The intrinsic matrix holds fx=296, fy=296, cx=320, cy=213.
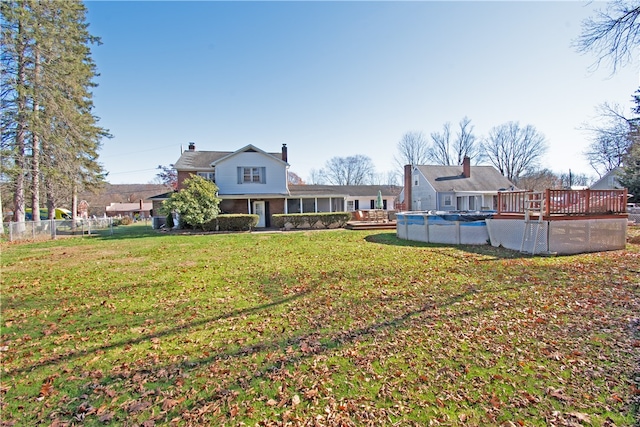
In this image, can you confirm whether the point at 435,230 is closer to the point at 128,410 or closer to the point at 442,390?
the point at 442,390

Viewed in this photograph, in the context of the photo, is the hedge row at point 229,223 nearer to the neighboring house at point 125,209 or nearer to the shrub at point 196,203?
the shrub at point 196,203

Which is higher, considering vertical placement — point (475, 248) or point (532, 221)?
point (532, 221)

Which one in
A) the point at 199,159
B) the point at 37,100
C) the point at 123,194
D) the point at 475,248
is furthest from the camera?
the point at 123,194

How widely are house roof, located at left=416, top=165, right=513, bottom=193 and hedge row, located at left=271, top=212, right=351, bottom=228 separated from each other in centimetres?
1633

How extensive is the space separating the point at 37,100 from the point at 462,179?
1515 inches

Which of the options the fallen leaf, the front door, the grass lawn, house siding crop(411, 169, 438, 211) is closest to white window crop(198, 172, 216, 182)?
the front door

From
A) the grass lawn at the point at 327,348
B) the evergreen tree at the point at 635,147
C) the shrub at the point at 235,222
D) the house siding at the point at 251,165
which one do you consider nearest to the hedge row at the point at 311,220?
the shrub at the point at 235,222

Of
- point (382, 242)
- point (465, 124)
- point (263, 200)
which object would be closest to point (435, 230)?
point (382, 242)

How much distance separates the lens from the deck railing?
35.3ft

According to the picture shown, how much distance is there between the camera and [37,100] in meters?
18.8

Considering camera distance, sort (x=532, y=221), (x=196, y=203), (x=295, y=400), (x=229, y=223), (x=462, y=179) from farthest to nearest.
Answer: (x=462, y=179), (x=229, y=223), (x=196, y=203), (x=532, y=221), (x=295, y=400)

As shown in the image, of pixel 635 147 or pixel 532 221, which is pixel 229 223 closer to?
pixel 532 221

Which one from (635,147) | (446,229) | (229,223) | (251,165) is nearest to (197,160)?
(251,165)

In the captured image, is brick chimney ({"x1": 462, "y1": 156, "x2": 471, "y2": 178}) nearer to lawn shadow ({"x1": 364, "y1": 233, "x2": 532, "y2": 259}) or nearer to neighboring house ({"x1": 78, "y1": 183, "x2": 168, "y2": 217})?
lawn shadow ({"x1": 364, "y1": 233, "x2": 532, "y2": 259})
